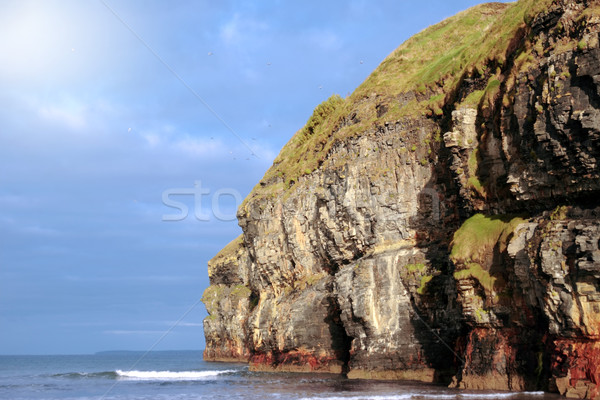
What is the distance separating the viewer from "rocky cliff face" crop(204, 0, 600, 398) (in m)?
27.7

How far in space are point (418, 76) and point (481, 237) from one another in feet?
76.2

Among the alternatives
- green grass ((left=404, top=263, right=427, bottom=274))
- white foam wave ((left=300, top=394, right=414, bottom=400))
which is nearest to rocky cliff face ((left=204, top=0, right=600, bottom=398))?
green grass ((left=404, top=263, right=427, bottom=274))

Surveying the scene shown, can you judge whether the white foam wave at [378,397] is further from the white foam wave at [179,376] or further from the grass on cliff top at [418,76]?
the white foam wave at [179,376]

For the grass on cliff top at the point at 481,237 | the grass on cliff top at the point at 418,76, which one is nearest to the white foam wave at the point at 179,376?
the grass on cliff top at the point at 418,76

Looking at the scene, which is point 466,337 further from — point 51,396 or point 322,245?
point 51,396

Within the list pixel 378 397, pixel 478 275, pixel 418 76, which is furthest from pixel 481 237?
pixel 418 76

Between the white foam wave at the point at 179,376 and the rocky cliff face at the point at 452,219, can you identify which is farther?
the white foam wave at the point at 179,376

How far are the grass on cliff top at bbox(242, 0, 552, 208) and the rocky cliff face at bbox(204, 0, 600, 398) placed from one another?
0.19m

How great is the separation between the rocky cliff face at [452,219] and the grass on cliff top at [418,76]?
0.63ft

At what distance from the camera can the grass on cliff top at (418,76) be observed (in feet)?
135

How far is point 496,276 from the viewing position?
32.1 m

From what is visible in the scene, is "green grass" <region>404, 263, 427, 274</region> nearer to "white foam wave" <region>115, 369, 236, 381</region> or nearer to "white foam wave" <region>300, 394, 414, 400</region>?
"white foam wave" <region>300, 394, 414, 400</region>

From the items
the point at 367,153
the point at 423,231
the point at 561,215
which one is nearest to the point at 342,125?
the point at 367,153

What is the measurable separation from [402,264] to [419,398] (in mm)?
14804
